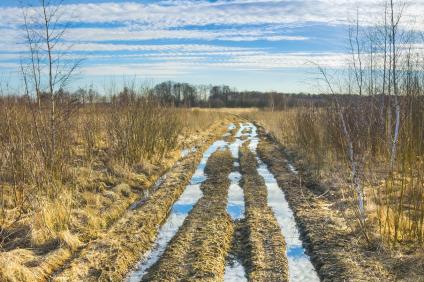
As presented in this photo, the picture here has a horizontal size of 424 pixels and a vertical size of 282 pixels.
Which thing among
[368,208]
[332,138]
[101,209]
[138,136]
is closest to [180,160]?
[138,136]

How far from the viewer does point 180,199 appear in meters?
8.22

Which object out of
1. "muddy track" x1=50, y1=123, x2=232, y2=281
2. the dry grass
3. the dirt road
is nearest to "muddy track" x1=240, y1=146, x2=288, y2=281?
the dirt road

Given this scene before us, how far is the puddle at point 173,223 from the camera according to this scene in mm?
4822

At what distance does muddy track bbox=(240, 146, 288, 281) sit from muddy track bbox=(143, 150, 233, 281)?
1.12 ft

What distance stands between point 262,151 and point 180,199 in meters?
7.45

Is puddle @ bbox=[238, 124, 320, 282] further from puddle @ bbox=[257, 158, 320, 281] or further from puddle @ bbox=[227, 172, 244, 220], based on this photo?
puddle @ bbox=[227, 172, 244, 220]

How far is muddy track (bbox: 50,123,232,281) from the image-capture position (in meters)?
4.52

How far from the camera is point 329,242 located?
5.50m

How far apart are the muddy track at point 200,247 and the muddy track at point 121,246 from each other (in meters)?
0.37

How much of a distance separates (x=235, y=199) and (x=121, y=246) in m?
3.33

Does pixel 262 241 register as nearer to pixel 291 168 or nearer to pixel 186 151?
pixel 291 168

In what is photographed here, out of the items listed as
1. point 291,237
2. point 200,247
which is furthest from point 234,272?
point 291,237

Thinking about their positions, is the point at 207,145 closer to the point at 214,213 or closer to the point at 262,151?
the point at 262,151

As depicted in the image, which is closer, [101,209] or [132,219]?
[132,219]
